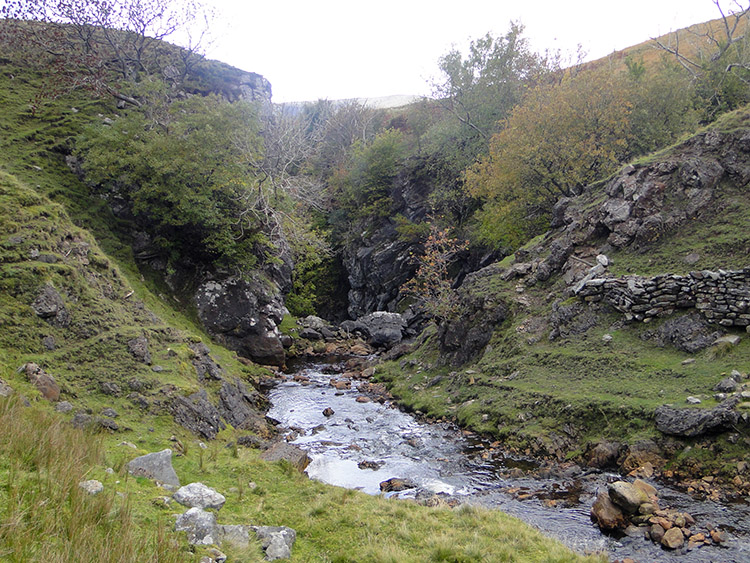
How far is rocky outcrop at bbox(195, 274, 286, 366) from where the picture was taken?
92.5 ft

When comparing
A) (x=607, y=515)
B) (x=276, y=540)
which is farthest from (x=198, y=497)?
(x=607, y=515)

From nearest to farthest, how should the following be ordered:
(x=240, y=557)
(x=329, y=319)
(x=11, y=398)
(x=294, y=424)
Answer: (x=240, y=557)
(x=11, y=398)
(x=294, y=424)
(x=329, y=319)

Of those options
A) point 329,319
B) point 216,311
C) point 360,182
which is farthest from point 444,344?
point 360,182

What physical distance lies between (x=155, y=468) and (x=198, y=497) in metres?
1.53

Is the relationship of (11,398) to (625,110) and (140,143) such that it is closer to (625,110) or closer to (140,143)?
(140,143)

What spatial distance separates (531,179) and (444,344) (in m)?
12.8

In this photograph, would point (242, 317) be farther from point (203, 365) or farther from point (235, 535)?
point (235, 535)

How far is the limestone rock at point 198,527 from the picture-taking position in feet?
19.9

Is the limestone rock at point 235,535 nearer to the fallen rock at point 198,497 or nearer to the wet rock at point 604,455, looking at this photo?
the fallen rock at point 198,497

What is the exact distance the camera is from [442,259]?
1066 inches

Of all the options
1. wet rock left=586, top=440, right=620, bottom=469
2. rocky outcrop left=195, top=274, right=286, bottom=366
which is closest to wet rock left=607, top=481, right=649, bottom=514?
wet rock left=586, top=440, right=620, bottom=469

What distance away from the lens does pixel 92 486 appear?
627 cm

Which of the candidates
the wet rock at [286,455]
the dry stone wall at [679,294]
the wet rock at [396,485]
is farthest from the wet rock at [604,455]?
the wet rock at [286,455]

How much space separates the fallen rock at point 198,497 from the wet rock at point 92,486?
57.3 inches
